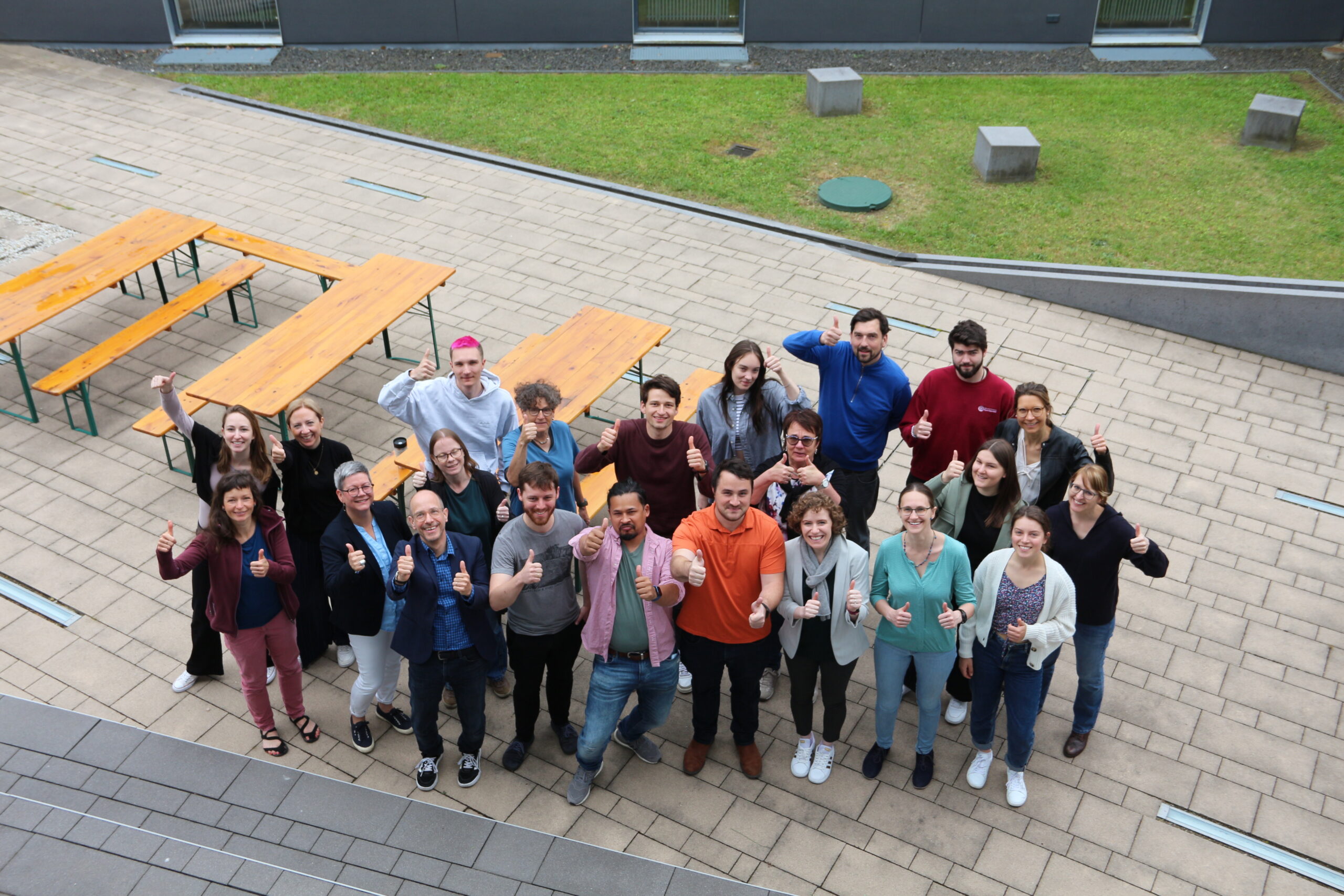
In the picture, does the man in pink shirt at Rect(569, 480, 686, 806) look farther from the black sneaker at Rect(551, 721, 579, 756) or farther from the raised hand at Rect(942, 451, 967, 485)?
the raised hand at Rect(942, 451, 967, 485)

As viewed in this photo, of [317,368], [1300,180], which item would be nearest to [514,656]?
[317,368]

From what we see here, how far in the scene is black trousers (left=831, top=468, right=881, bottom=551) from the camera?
668cm

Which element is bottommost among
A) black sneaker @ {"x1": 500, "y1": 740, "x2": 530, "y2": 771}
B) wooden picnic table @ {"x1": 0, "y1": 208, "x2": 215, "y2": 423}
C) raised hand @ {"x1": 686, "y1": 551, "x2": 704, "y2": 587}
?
black sneaker @ {"x1": 500, "y1": 740, "x2": 530, "y2": 771}

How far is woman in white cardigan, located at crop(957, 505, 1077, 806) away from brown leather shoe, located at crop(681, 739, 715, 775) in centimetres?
131

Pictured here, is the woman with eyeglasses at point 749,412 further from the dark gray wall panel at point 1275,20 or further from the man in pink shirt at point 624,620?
the dark gray wall panel at point 1275,20

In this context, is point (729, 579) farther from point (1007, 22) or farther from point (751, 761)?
point (1007, 22)

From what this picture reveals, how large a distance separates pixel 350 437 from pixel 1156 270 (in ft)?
24.6

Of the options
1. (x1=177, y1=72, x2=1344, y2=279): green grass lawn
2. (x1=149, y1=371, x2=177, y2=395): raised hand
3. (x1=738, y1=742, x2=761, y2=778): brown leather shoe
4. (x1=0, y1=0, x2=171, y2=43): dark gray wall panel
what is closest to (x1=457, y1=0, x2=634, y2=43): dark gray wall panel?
(x1=177, y1=72, x2=1344, y2=279): green grass lawn

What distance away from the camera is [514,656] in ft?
18.4

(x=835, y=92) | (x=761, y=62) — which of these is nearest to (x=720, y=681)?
(x=835, y=92)

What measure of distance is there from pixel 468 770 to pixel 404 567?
4.50 ft

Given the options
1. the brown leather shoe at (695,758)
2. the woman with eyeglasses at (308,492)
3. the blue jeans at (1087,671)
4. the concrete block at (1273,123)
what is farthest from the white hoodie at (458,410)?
the concrete block at (1273,123)

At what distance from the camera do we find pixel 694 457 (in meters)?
5.77

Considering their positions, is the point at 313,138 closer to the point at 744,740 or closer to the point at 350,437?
the point at 350,437
